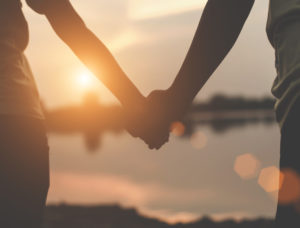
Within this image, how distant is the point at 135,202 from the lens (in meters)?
20.3

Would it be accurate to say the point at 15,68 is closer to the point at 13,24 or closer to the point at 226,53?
the point at 13,24

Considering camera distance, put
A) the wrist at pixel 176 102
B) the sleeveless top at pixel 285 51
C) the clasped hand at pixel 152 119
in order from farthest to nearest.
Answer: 1. the clasped hand at pixel 152 119
2. the wrist at pixel 176 102
3. the sleeveless top at pixel 285 51

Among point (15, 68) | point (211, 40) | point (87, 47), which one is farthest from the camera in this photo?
point (87, 47)

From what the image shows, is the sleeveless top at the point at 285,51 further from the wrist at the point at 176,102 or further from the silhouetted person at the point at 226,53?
the wrist at the point at 176,102

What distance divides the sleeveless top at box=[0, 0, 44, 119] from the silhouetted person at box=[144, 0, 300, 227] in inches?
35.6

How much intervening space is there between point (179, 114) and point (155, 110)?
17cm

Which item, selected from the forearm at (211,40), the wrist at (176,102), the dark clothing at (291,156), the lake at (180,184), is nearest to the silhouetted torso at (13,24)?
the forearm at (211,40)

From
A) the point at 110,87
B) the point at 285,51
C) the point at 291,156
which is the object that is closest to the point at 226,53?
the point at 110,87

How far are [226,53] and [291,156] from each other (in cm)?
102

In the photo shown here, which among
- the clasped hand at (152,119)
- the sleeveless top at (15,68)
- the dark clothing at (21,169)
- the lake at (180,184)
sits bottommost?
the lake at (180,184)

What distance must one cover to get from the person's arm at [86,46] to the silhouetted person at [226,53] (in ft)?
0.87

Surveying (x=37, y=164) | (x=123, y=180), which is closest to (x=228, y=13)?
(x=37, y=164)

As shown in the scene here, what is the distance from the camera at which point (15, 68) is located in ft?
6.61

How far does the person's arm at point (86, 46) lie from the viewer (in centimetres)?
249
